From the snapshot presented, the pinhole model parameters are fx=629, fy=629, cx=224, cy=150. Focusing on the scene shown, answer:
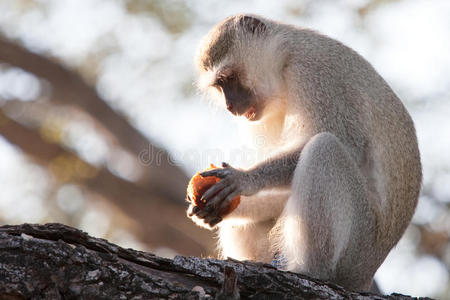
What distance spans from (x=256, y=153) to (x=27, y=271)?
289 centimetres

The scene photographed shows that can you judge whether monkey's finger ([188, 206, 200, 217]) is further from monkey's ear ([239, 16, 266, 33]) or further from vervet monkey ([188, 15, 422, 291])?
monkey's ear ([239, 16, 266, 33])

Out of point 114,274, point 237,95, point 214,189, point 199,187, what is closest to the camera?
point 114,274

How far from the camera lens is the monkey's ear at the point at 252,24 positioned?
5941 millimetres

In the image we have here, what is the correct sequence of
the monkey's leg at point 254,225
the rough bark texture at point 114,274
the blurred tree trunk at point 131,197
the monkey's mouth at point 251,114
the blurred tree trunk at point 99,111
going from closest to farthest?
the rough bark texture at point 114,274, the monkey's leg at point 254,225, the monkey's mouth at point 251,114, the blurred tree trunk at point 99,111, the blurred tree trunk at point 131,197

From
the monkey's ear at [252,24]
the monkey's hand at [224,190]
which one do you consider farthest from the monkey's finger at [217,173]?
the monkey's ear at [252,24]

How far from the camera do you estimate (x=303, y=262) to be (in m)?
4.42

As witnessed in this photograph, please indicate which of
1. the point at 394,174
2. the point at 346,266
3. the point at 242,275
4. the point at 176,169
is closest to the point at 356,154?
the point at 394,174

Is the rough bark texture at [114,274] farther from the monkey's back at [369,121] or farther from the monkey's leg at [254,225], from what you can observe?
the monkey's leg at [254,225]

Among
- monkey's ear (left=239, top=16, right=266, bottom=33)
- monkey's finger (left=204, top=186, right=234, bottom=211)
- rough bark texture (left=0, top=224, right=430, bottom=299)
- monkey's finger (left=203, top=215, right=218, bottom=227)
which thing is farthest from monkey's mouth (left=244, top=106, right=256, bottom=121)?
rough bark texture (left=0, top=224, right=430, bottom=299)

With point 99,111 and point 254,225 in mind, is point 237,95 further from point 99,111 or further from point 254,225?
point 99,111

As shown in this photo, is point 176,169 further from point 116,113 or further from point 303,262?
point 303,262

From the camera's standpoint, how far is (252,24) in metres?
5.98

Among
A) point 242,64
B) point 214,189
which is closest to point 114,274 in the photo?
point 214,189

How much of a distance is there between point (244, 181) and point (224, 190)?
17 cm
